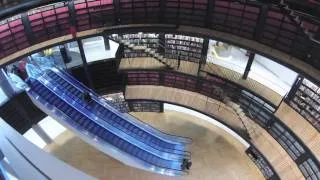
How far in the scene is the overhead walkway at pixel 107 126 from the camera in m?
28.0

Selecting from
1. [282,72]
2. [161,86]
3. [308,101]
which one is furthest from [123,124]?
[308,101]

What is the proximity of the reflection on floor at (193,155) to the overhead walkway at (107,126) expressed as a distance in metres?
1.70

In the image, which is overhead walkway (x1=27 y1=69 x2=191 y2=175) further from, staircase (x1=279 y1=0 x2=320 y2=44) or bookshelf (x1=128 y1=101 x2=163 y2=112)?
staircase (x1=279 y1=0 x2=320 y2=44)

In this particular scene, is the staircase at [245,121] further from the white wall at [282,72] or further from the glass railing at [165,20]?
the glass railing at [165,20]

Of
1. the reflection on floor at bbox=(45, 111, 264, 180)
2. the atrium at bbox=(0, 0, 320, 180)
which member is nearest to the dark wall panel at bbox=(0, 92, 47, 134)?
the atrium at bbox=(0, 0, 320, 180)

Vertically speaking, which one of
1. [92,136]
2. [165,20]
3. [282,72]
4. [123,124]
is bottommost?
[123,124]

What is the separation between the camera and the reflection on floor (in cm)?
3048

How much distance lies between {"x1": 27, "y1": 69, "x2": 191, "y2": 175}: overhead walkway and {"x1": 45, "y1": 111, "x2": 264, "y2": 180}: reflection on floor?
5.57 ft

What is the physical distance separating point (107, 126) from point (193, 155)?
8528mm

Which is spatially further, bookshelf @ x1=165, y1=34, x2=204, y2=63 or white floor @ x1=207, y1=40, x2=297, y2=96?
A: bookshelf @ x1=165, y1=34, x2=204, y2=63

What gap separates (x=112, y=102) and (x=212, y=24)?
12443 millimetres

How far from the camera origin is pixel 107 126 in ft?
95.7

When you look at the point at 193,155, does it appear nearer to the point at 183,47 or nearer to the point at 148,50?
the point at 183,47

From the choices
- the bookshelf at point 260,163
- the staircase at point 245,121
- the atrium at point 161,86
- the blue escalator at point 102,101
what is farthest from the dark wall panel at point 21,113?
the bookshelf at point 260,163
